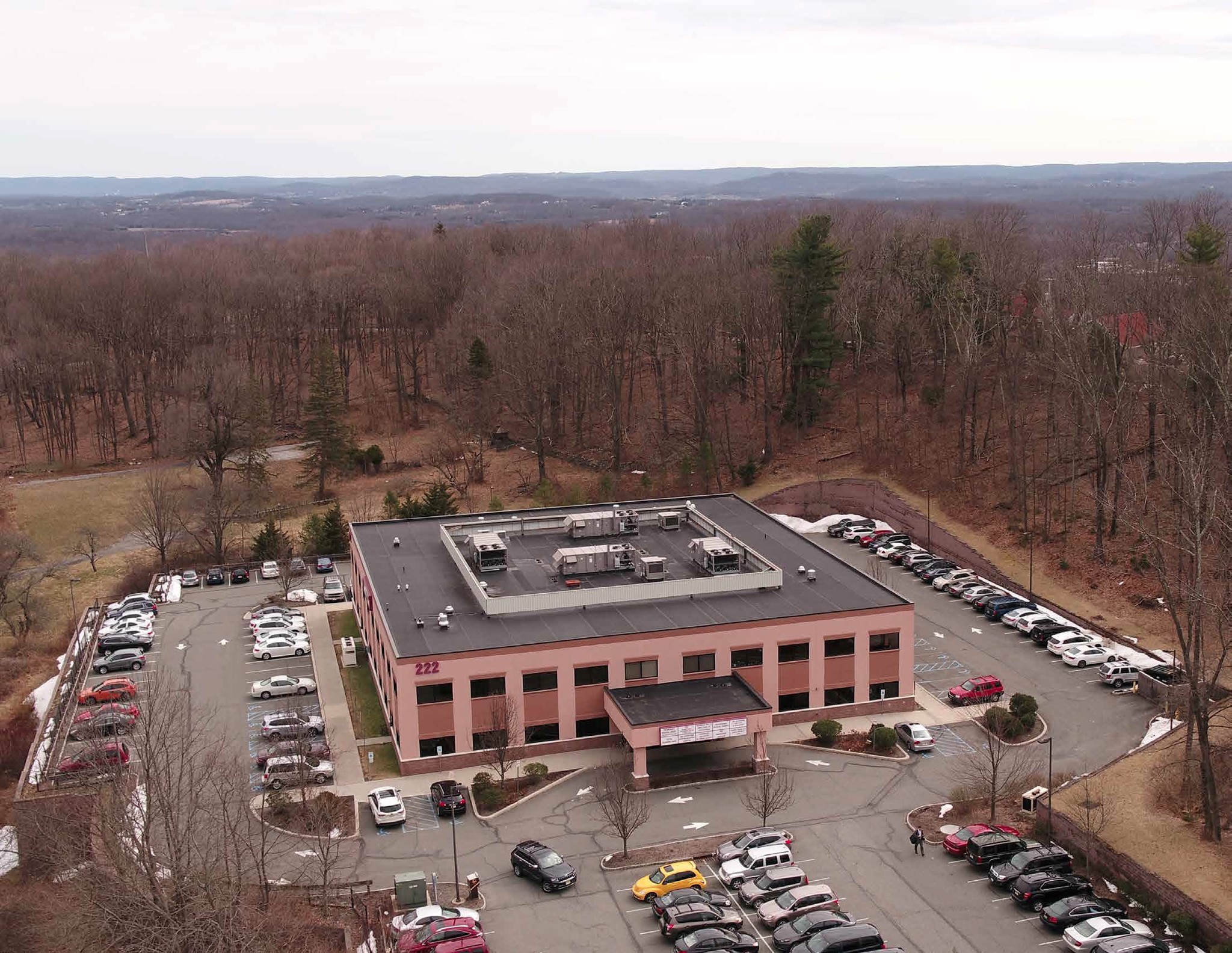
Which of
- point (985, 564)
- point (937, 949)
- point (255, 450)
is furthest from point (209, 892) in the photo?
point (255, 450)

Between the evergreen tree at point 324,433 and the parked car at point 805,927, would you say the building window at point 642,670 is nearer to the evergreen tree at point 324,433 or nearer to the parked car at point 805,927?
the parked car at point 805,927

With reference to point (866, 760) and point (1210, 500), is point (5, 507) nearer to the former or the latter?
point (866, 760)

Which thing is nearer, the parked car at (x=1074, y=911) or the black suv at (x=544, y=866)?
the parked car at (x=1074, y=911)

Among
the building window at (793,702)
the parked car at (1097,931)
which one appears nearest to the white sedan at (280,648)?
the building window at (793,702)

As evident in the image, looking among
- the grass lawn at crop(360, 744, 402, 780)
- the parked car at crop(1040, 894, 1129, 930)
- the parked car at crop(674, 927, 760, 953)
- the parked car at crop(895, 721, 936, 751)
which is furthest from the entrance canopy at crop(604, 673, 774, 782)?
the parked car at crop(1040, 894, 1129, 930)

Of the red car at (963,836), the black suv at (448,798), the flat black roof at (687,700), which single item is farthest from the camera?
the flat black roof at (687,700)

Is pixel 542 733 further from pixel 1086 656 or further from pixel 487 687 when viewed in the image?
pixel 1086 656

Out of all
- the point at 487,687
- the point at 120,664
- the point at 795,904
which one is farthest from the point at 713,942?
the point at 120,664

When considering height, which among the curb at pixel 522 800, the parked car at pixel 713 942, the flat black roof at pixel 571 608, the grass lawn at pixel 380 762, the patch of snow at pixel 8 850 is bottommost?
the patch of snow at pixel 8 850

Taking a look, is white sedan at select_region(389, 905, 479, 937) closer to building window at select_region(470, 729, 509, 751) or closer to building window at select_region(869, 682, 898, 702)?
building window at select_region(470, 729, 509, 751)
